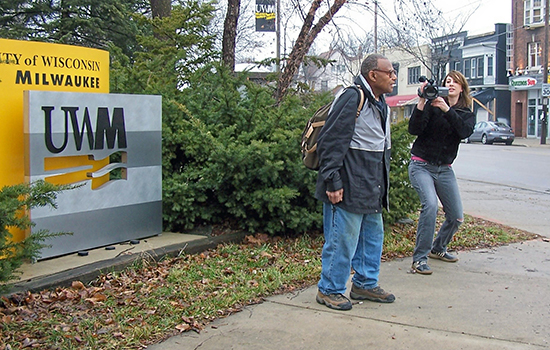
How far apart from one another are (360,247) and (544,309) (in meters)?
1.45

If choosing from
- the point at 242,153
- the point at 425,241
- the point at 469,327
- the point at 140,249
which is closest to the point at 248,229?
the point at 242,153

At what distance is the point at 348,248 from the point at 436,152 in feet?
5.40

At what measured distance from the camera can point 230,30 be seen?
28.7 feet

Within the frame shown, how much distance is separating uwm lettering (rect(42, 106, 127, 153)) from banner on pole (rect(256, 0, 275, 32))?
8.87 m

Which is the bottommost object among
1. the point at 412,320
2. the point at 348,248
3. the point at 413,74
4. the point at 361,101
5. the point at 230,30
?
the point at 412,320

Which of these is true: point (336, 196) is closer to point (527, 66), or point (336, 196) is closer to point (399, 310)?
point (399, 310)

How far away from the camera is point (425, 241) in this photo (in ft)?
17.8

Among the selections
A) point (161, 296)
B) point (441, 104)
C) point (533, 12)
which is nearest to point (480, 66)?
point (533, 12)

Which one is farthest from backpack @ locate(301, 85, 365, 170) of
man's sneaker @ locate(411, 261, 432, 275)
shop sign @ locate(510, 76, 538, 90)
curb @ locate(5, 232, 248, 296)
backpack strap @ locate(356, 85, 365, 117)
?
shop sign @ locate(510, 76, 538, 90)

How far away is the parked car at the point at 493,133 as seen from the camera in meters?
35.2

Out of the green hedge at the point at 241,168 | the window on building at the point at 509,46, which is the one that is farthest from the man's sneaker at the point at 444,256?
the window on building at the point at 509,46

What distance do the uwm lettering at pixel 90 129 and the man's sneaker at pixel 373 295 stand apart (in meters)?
2.69

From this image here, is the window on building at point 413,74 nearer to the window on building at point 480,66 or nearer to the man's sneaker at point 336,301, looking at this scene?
the window on building at point 480,66

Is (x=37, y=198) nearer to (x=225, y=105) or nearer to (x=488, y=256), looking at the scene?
(x=225, y=105)
